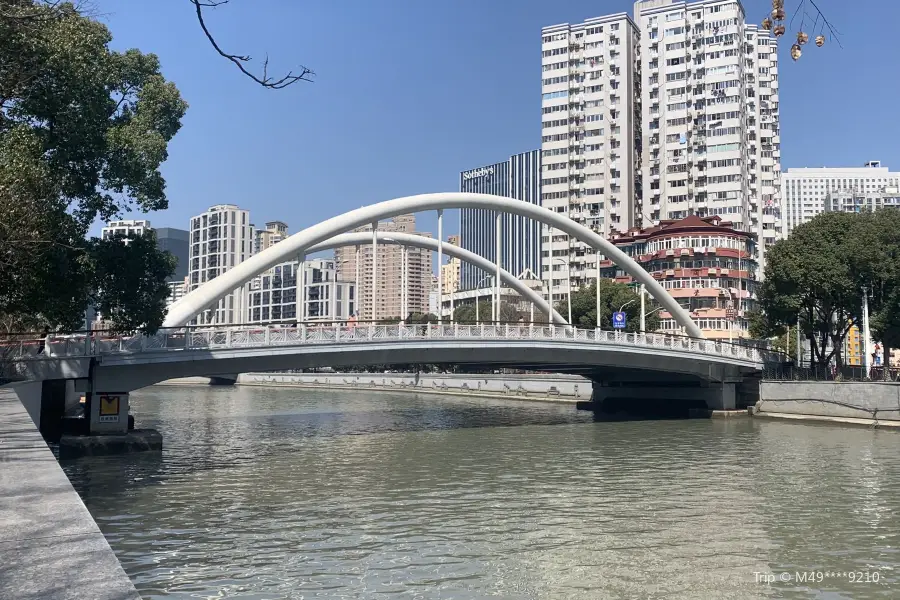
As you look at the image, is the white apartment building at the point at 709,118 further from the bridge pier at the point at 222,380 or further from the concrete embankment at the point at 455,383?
the bridge pier at the point at 222,380

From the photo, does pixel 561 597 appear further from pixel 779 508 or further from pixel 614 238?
pixel 614 238

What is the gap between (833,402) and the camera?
147 feet

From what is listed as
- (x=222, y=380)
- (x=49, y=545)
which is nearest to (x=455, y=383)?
(x=222, y=380)

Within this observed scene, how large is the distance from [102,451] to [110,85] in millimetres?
13567

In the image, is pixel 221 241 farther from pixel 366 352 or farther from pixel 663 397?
pixel 366 352

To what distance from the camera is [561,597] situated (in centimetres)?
1248

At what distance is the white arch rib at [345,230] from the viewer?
37594mm

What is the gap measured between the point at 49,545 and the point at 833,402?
46419mm

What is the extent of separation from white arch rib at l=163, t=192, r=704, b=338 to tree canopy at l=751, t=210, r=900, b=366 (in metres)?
9.68

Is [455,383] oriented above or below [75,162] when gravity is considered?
below

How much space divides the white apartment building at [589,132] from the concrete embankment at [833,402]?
188 ft

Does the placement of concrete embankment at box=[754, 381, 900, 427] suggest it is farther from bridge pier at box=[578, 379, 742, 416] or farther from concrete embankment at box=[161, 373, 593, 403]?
concrete embankment at box=[161, 373, 593, 403]

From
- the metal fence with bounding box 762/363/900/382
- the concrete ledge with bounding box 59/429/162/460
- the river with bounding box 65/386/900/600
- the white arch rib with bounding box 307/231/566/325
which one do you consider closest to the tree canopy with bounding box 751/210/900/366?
the metal fence with bounding box 762/363/900/382

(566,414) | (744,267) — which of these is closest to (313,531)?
(566,414)
